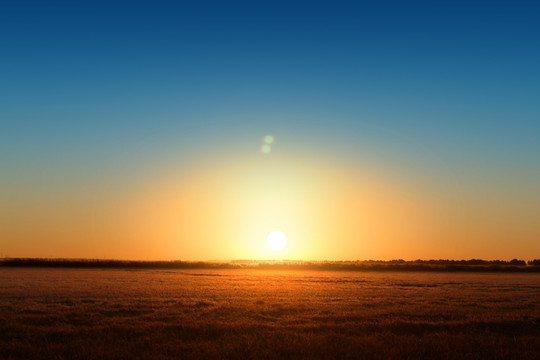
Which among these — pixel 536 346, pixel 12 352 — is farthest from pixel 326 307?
pixel 12 352

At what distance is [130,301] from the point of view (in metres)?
26.9

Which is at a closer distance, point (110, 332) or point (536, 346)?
point (536, 346)

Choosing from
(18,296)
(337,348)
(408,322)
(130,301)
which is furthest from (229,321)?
(18,296)

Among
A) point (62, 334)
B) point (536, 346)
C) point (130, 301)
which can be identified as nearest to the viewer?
point (536, 346)

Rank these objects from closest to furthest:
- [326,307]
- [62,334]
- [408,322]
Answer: [62,334], [408,322], [326,307]

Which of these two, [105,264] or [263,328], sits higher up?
[105,264]

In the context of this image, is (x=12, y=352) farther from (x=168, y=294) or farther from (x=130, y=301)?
(x=168, y=294)

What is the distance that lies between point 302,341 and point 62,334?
28.2ft

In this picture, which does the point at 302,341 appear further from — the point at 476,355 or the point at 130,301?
the point at 130,301

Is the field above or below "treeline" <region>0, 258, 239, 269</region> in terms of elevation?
below

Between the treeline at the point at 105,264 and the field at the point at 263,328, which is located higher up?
the treeline at the point at 105,264

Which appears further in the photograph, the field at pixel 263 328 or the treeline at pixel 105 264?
the treeline at pixel 105 264

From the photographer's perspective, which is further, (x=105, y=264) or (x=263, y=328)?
(x=105, y=264)

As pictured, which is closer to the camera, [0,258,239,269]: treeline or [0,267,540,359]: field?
[0,267,540,359]: field
